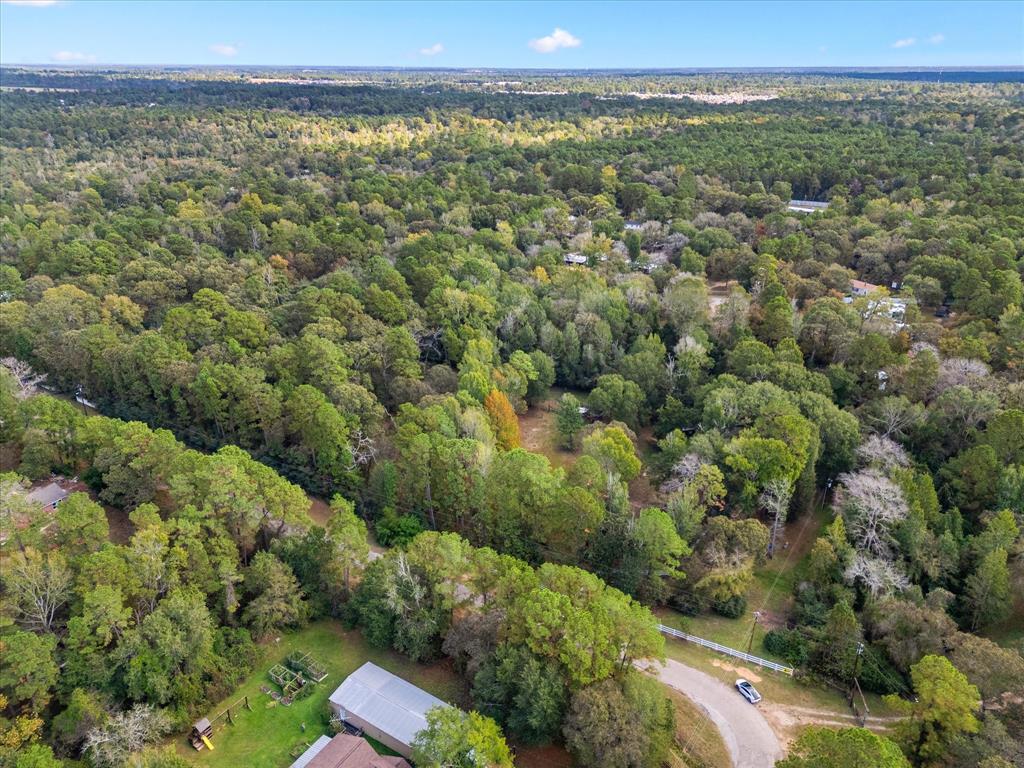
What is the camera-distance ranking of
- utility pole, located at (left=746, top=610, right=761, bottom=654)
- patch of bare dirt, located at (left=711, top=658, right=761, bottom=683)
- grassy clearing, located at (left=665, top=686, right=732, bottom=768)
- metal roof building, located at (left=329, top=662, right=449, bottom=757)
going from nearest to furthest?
grassy clearing, located at (left=665, top=686, right=732, bottom=768) < metal roof building, located at (left=329, top=662, right=449, bottom=757) < patch of bare dirt, located at (left=711, top=658, right=761, bottom=683) < utility pole, located at (left=746, top=610, right=761, bottom=654)

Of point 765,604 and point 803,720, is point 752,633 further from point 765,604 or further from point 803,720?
point 803,720

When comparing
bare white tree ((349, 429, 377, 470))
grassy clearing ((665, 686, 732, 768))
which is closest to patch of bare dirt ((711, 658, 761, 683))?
grassy clearing ((665, 686, 732, 768))

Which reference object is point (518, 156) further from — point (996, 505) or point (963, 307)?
point (996, 505)

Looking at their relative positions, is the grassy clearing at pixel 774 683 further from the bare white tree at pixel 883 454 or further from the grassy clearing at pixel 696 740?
the bare white tree at pixel 883 454

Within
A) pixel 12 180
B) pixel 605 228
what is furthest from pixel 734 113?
pixel 12 180

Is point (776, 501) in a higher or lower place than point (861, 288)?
lower

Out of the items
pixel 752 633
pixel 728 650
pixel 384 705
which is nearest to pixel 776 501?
pixel 752 633

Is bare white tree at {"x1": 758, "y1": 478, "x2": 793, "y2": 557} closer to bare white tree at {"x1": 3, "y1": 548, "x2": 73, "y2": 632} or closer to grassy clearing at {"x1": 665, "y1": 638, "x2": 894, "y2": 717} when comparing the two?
grassy clearing at {"x1": 665, "y1": 638, "x2": 894, "y2": 717}
